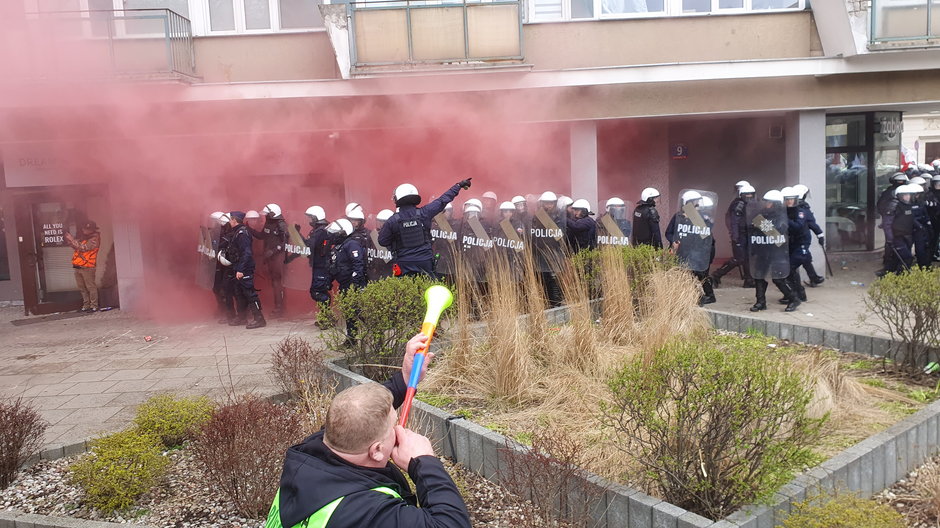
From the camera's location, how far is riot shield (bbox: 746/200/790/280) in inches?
344

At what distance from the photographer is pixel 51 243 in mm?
11727

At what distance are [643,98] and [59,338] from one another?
8737 millimetres

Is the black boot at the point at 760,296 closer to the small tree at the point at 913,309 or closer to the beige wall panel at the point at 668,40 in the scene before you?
the small tree at the point at 913,309

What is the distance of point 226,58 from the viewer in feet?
36.9

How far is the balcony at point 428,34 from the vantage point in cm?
1066

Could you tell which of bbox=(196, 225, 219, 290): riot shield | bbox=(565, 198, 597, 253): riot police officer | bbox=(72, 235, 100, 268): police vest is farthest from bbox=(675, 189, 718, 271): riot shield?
bbox=(72, 235, 100, 268): police vest

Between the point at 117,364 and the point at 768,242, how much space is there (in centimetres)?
737

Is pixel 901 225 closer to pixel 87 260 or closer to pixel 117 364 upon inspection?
pixel 117 364

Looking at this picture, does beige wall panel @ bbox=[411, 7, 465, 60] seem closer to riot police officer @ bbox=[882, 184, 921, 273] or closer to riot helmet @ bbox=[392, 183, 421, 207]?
riot helmet @ bbox=[392, 183, 421, 207]

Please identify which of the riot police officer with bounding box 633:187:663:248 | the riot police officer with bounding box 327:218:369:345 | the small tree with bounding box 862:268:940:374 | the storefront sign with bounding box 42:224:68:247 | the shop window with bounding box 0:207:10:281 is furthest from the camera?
the shop window with bounding box 0:207:10:281

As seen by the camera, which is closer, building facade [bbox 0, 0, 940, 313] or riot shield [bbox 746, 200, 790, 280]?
riot shield [bbox 746, 200, 790, 280]

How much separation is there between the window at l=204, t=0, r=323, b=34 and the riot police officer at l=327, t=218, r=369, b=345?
4123 mm

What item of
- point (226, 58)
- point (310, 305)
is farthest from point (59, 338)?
point (226, 58)

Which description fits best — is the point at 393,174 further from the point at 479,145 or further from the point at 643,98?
the point at 643,98
